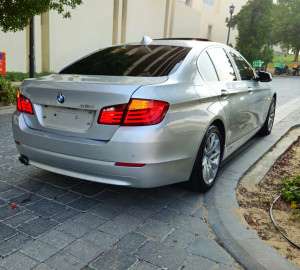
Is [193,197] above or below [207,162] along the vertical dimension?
below

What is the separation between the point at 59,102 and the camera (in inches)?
121

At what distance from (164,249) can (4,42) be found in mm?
14072

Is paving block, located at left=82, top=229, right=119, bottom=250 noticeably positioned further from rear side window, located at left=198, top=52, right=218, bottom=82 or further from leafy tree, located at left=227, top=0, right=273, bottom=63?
leafy tree, located at left=227, top=0, right=273, bottom=63

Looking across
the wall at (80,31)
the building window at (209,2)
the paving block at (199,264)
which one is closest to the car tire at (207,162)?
the paving block at (199,264)

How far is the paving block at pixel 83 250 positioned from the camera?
2473mm

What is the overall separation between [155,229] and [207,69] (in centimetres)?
189

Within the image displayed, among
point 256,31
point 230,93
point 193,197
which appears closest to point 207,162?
point 193,197

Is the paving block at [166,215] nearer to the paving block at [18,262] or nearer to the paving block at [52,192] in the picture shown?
the paving block at [52,192]

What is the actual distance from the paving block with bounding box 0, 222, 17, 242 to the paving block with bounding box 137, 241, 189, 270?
104cm

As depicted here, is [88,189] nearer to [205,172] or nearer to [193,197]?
[193,197]

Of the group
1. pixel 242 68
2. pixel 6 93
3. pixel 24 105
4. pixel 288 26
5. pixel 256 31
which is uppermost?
pixel 288 26

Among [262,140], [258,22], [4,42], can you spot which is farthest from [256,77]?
[258,22]

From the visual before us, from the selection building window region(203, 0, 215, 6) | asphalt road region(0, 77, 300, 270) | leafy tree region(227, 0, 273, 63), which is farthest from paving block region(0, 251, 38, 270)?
building window region(203, 0, 215, 6)

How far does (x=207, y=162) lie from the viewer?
147 inches
